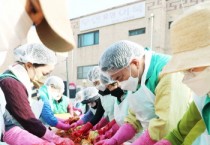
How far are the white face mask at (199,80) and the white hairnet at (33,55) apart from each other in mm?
1107

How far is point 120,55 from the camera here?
1.80 m

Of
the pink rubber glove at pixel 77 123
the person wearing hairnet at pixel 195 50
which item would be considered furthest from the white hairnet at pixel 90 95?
the person wearing hairnet at pixel 195 50

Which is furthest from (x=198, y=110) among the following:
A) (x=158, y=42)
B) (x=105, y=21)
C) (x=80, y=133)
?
(x=105, y=21)

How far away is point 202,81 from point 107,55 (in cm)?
89

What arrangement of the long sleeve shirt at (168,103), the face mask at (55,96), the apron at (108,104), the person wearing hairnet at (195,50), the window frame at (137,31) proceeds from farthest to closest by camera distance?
the window frame at (137,31), the face mask at (55,96), the apron at (108,104), the long sleeve shirt at (168,103), the person wearing hairnet at (195,50)

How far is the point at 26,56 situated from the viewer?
1.90 m

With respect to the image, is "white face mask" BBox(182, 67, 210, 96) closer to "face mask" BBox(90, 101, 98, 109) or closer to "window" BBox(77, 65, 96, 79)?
"face mask" BBox(90, 101, 98, 109)

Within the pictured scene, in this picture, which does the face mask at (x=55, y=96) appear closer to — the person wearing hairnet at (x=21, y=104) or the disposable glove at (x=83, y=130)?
the disposable glove at (x=83, y=130)

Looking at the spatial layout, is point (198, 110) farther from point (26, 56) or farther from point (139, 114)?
point (26, 56)

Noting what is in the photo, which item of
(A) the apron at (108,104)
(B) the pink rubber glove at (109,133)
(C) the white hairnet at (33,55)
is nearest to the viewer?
(C) the white hairnet at (33,55)

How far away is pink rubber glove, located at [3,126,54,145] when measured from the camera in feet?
5.23

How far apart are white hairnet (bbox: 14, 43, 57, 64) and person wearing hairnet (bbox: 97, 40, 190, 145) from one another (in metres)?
0.38

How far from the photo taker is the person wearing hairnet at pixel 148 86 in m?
1.52

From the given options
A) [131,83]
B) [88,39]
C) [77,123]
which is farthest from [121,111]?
[88,39]
